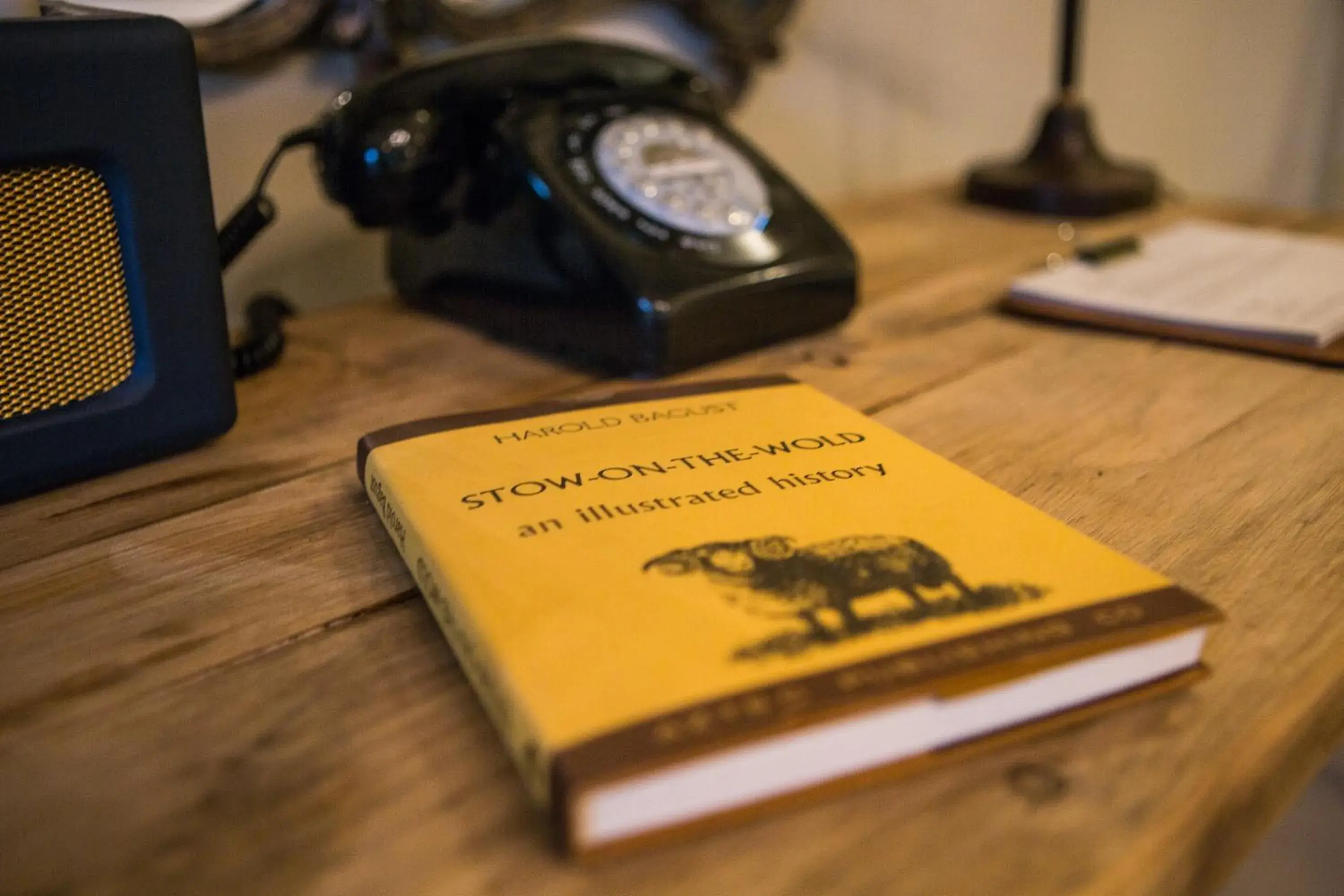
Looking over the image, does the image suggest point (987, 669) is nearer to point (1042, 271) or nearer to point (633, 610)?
point (633, 610)

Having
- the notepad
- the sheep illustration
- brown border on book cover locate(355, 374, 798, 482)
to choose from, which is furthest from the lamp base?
the sheep illustration

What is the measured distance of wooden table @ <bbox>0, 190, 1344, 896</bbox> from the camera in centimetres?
31

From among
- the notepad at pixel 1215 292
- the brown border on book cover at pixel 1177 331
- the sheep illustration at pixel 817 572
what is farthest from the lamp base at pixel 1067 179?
the sheep illustration at pixel 817 572

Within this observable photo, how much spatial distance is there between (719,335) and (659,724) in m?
0.39

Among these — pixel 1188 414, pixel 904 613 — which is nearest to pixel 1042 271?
pixel 1188 414

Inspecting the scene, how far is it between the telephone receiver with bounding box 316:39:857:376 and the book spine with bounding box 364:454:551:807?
0.71ft

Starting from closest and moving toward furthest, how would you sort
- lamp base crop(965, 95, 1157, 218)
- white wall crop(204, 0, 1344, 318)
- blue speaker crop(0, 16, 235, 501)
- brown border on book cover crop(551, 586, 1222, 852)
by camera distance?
1. brown border on book cover crop(551, 586, 1222, 852)
2. blue speaker crop(0, 16, 235, 501)
3. white wall crop(204, 0, 1344, 318)
4. lamp base crop(965, 95, 1157, 218)

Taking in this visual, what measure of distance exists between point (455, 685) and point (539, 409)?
18 centimetres

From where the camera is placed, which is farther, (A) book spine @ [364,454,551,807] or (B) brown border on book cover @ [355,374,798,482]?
(B) brown border on book cover @ [355,374,798,482]

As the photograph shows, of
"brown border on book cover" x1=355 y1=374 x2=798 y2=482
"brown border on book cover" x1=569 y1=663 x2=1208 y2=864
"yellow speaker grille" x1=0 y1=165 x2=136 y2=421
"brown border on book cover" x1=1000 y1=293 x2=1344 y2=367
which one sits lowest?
"brown border on book cover" x1=1000 y1=293 x2=1344 y2=367

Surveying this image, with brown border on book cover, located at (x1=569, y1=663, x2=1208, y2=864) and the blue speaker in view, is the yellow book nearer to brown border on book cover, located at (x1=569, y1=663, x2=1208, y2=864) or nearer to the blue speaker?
brown border on book cover, located at (x1=569, y1=663, x2=1208, y2=864)

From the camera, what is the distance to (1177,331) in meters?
0.72

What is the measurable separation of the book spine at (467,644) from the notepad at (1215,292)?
49cm

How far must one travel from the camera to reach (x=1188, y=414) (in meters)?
0.60
